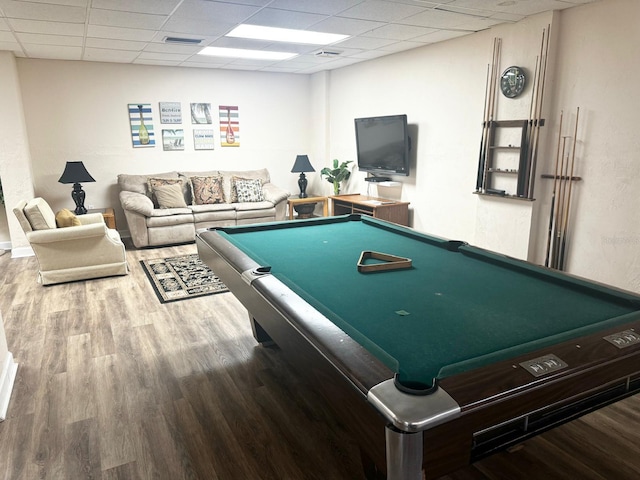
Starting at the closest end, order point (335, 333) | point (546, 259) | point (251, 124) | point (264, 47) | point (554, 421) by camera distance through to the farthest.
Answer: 1. point (554, 421)
2. point (335, 333)
3. point (546, 259)
4. point (264, 47)
5. point (251, 124)

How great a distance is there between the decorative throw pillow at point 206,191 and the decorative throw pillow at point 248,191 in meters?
0.26

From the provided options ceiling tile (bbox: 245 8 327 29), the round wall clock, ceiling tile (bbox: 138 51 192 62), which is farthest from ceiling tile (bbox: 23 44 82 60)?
the round wall clock

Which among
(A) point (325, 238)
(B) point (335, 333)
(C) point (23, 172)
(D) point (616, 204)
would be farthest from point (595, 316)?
(C) point (23, 172)

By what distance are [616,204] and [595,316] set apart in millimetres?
2366

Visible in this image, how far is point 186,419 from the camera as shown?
2318 mm

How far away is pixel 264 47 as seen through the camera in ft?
16.7

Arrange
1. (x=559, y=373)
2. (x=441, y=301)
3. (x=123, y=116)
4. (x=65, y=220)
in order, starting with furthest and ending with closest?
(x=123, y=116) < (x=65, y=220) < (x=441, y=301) < (x=559, y=373)

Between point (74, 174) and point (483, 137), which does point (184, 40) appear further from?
point (483, 137)

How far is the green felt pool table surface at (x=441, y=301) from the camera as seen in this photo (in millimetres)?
1432

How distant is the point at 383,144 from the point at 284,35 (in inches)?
76.5

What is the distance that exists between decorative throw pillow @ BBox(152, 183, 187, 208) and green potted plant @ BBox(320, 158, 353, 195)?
2162 mm

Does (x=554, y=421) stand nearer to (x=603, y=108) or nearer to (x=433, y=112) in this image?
(x=603, y=108)

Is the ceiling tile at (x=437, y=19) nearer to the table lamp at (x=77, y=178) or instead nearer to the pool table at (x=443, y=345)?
the pool table at (x=443, y=345)

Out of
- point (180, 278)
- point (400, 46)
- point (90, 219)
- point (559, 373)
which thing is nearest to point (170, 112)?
point (90, 219)
